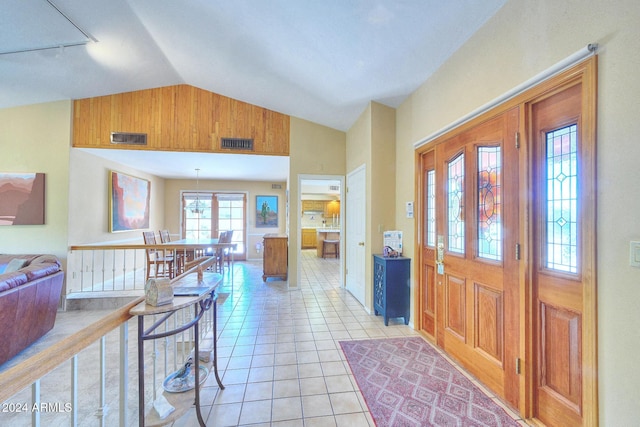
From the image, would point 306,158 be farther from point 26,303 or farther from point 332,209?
point 332,209

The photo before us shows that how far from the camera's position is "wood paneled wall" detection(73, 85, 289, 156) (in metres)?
4.21

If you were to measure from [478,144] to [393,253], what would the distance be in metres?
1.62

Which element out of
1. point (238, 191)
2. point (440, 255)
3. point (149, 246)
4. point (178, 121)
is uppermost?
point (178, 121)

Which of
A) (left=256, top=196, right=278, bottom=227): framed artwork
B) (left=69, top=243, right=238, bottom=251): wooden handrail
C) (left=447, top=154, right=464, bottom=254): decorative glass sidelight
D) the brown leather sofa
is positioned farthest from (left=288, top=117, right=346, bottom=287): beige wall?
(left=256, top=196, right=278, bottom=227): framed artwork

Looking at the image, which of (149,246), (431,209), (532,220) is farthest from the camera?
(149,246)

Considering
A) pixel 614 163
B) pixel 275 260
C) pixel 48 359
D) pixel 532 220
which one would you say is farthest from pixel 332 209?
pixel 48 359

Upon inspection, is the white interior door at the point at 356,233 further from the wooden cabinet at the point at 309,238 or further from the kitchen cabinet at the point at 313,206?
the kitchen cabinet at the point at 313,206

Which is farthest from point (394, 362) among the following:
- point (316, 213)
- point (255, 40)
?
point (316, 213)

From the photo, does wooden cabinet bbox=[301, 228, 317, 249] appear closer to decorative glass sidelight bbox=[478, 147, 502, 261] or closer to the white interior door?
the white interior door

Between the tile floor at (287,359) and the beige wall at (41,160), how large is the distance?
1.23m

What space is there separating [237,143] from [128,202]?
3027 mm

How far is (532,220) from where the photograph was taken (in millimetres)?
1660

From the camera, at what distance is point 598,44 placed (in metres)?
1.28

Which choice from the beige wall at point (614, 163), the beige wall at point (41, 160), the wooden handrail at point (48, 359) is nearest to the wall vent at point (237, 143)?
the beige wall at point (41, 160)
